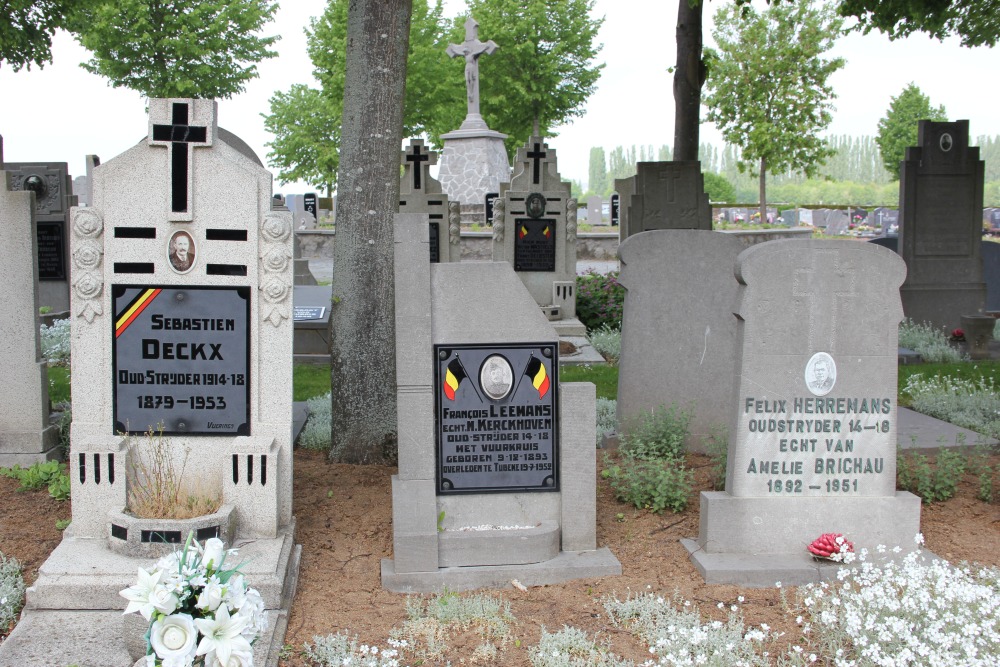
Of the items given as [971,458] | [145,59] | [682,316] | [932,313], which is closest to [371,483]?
[682,316]

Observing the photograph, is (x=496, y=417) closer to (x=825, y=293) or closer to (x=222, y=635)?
(x=825, y=293)

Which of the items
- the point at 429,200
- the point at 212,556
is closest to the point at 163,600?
the point at 212,556

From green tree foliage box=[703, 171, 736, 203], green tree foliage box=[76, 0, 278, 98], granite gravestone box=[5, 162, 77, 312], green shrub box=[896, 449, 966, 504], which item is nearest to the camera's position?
green shrub box=[896, 449, 966, 504]

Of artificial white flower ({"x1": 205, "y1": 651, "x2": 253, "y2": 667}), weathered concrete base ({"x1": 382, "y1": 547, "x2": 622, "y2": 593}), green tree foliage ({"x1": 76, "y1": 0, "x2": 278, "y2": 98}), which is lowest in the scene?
weathered concrete base ({"x1": 382, "y1": 547, "x2": 622, "y2": 593})

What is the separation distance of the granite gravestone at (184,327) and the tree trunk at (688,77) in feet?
37.5

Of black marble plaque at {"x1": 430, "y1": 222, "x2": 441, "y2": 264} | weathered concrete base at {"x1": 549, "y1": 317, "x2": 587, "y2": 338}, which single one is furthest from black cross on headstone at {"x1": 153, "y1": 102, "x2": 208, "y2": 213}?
black marble plaque at {"x1": 430, "y1": 222, "x2": 441, "y2": 264}

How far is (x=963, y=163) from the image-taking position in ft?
43.0

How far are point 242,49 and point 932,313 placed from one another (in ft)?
91.8

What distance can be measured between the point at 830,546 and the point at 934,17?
834 centimetres

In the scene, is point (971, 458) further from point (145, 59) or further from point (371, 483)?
point (145, 59)

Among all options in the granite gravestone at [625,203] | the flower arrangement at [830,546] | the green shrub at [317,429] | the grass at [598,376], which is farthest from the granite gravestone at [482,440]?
the granite gravestone at [625,203]

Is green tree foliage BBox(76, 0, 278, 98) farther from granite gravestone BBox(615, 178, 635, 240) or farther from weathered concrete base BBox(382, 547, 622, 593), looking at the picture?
weathered concrete base BBox(382, 547, 622, 593)

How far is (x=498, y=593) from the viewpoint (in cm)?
485

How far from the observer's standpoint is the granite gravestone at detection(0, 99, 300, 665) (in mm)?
4945
